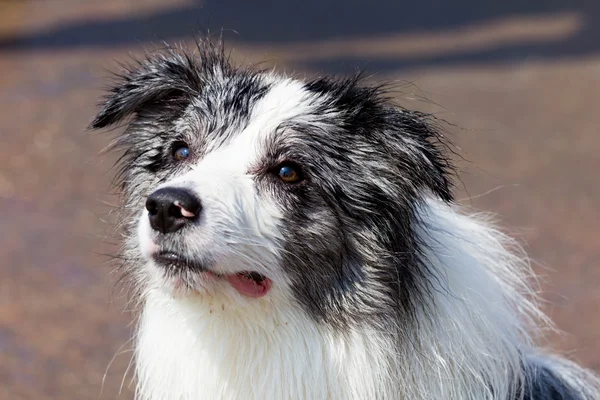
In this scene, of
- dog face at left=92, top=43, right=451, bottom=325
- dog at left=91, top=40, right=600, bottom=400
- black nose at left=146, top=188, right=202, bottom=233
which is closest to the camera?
black nose at left=146, top=188, right=202, bottom=233

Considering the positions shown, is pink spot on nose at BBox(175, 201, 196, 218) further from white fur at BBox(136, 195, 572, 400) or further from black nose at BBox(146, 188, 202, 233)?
white fur at BBox(136, 195, 572, 400)

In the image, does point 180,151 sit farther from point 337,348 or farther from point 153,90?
point 337,348

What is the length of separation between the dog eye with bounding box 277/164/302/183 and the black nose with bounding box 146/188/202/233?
0.40 metres

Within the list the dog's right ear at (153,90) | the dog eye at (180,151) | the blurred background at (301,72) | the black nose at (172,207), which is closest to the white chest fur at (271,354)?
the black nose at (172,207)

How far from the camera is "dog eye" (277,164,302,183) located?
3.08 metres

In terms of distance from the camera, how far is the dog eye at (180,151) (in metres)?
3.26

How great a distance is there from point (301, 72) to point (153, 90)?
6.73m

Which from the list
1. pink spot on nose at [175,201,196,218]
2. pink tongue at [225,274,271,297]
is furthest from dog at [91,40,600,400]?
pink spot on nose at [175,201,196,218]

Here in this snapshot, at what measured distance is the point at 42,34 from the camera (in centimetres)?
1145

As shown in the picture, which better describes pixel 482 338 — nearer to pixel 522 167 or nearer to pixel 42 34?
pixel 522 167

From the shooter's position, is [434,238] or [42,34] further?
[42,34]

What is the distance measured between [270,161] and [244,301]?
47 centimetres

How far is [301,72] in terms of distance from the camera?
10.1 m

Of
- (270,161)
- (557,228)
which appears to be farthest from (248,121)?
(557,228)
